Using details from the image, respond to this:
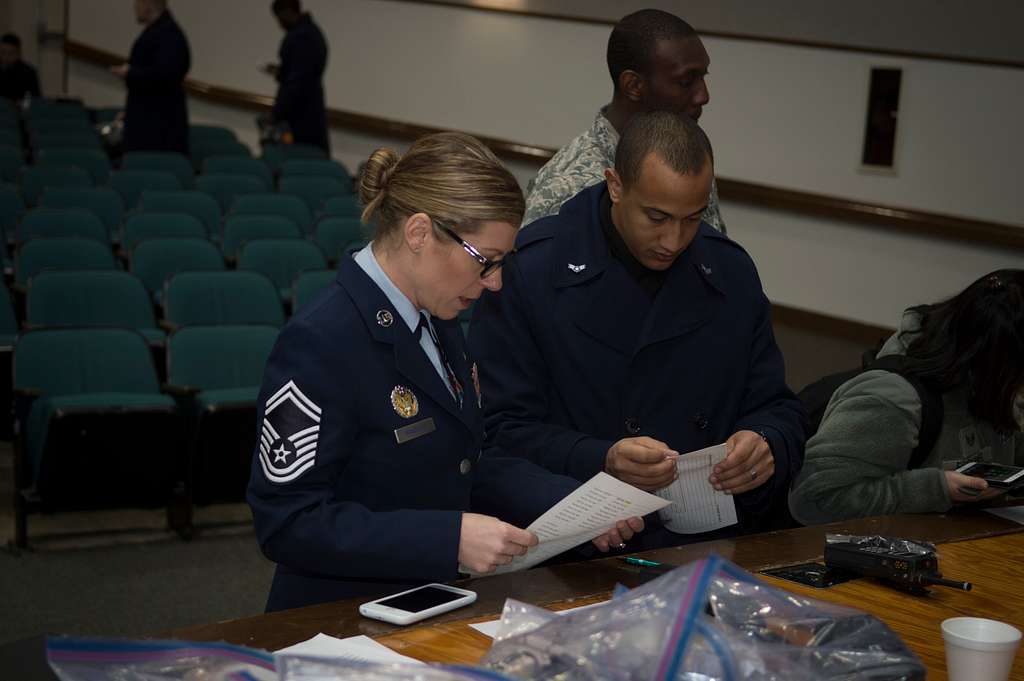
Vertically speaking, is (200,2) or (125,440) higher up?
(200,2)

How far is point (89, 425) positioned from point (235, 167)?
205 inches

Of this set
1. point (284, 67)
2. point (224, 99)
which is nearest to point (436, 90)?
point (284, 67)

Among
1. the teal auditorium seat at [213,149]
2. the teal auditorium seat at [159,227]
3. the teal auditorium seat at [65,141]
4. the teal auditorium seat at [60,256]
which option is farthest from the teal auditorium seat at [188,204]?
the teal auditorium seat at [213,149]

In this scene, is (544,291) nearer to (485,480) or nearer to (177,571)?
(485,480)

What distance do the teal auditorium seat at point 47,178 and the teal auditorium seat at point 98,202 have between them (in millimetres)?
402

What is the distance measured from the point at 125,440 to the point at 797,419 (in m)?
2.91

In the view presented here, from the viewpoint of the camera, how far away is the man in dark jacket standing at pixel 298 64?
33.1ft

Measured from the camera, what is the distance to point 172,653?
133 cm

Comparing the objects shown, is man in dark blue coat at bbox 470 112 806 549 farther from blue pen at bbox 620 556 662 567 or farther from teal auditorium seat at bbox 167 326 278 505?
teal auditorium seat at bbox 167 326 278 505

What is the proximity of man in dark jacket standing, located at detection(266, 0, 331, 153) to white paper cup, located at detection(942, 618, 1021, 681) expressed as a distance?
915 cm

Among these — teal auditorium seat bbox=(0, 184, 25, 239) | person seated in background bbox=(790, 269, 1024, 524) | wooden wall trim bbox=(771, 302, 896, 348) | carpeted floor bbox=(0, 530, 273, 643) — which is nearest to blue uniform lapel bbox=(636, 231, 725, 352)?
person seated in background bbox=(790, 269, 1024, 524)

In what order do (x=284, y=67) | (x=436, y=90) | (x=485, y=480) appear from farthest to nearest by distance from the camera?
(x=436, y=90) → (x=284, y=67) → (x=485, y=480)

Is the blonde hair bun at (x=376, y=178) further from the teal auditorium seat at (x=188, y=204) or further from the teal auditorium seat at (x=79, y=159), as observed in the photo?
the teal auditorium seat at (x=79, y=159)

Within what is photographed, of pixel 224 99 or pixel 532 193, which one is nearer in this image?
pixel 532 193
